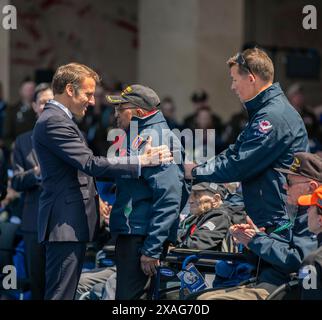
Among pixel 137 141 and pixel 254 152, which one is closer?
pixel 254 152

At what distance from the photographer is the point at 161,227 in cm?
604

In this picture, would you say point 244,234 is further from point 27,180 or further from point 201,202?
point 27,180

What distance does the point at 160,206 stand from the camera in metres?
6.08

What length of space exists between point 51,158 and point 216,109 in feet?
29.2

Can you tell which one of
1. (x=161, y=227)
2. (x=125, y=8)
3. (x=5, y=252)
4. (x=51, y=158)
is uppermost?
(x=125, y=8)

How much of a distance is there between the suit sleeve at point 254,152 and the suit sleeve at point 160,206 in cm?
38

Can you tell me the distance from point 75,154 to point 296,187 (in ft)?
4.78

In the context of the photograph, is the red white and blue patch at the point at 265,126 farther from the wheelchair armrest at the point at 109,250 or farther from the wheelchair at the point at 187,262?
the wheelchair armrest at the point at 109,250

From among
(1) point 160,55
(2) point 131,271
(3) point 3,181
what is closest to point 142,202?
(2) point 131,271

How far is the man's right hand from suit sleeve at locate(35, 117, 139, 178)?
7 cm

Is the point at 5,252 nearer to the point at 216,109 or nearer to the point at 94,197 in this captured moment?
the point at 94,197

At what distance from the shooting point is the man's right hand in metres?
6.09

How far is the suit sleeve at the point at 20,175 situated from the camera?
783 centimetres
